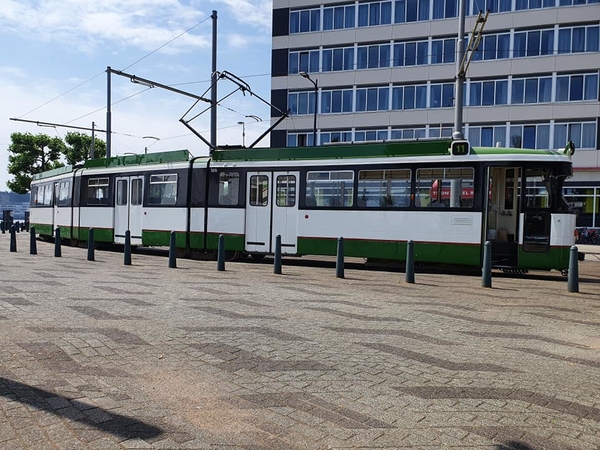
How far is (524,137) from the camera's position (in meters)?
37.1

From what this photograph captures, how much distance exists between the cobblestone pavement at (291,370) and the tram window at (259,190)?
6601mm

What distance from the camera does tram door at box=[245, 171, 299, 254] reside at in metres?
15.2

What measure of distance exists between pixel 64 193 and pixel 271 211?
11.4m

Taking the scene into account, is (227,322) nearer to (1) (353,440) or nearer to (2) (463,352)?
(2) (463,352)

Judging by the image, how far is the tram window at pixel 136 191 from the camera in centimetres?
1841

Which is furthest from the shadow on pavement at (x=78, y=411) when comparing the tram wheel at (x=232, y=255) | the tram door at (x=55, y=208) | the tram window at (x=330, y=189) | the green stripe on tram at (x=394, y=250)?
the tram door at (x=55, y=208)

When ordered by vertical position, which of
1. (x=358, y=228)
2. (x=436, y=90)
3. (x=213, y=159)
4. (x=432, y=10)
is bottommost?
(x=358, y=228)

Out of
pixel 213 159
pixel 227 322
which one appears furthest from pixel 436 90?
pixel 227 322

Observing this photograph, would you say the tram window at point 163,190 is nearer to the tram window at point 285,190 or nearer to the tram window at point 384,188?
the tram window at point 285,190

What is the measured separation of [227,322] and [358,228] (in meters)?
8.00

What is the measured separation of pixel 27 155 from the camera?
178 feet

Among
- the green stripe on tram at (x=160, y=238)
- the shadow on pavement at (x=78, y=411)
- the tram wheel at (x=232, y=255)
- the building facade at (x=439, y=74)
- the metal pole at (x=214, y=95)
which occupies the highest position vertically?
the building facade at (x=439, y=74)

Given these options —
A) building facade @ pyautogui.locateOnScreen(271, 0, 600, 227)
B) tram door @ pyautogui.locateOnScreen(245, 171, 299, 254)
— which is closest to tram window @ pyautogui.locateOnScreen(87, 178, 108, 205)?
tram door @ pyautogui.locateOnScreen(245, 171, 299, 254)

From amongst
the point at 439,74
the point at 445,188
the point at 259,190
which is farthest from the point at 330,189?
the point at 439,74
